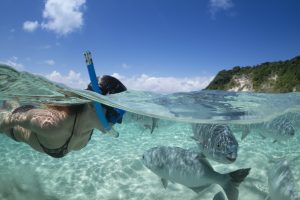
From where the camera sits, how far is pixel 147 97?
961 centimetres

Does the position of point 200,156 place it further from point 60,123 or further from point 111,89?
point 60,123

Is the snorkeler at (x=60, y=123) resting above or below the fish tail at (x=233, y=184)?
above

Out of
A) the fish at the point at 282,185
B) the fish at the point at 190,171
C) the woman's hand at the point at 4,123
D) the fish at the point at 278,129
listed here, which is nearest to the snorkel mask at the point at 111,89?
the fish at the point at 190,171

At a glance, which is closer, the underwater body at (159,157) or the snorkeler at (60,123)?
the snorkeler at (60,123)

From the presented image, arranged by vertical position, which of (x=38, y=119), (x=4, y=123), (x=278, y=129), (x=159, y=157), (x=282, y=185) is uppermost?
(x=38, y=119)

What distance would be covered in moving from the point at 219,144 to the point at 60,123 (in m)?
3.37

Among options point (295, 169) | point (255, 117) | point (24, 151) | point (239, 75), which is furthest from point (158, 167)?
point (239, 75)

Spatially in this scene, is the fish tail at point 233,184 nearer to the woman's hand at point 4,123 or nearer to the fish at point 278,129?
the fish at point 278,129

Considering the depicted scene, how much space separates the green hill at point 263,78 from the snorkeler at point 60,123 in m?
32.9

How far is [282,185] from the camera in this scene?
217 inches

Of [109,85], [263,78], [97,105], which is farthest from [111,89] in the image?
[263,78]

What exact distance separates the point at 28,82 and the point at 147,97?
3896 millimetres

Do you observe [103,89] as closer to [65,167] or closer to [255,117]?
[65,167]

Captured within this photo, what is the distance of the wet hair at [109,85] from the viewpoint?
587 cm
